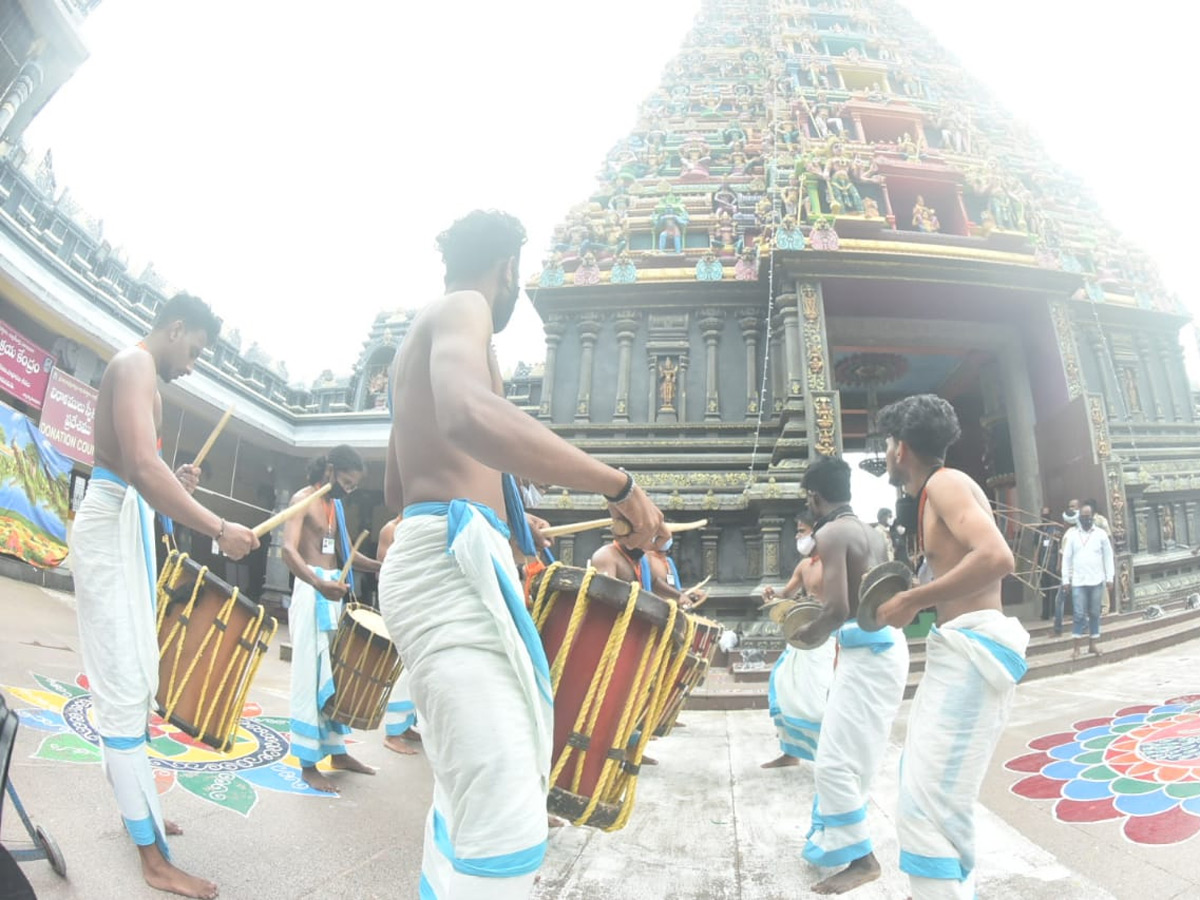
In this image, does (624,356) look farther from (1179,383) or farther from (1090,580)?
(1179,383)

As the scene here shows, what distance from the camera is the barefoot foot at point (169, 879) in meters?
1.99

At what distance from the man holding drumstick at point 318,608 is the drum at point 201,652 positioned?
32.2 inches

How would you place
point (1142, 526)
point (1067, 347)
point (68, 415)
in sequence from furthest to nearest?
point (1067, 347), point (1142, 526), point (68, 415)

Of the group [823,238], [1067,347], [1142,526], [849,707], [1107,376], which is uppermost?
[823,238]

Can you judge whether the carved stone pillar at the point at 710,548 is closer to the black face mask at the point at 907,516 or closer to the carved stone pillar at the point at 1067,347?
the black face mask at the point at 907,516

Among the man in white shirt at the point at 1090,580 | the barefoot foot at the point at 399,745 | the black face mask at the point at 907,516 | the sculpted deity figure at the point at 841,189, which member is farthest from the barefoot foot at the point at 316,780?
the sculpted deity figure at the point at 841,189

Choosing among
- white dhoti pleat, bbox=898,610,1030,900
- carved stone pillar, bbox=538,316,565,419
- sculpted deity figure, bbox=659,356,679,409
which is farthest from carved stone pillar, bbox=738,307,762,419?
white dhoti pleat, bbox=898,610,1030,900

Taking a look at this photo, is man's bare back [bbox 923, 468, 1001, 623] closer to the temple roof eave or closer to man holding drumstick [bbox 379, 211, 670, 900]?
man holding drumstick [bbox 379, 211, 670, 900]

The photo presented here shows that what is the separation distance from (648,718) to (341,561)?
10.0 feet

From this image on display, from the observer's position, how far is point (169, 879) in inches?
78.7

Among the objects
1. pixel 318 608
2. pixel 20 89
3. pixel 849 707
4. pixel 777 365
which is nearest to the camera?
pixel 849 707

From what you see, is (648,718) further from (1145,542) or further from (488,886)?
(1145,542)

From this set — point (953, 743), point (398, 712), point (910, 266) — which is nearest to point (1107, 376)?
point (910, 266)

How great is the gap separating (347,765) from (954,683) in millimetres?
3039
